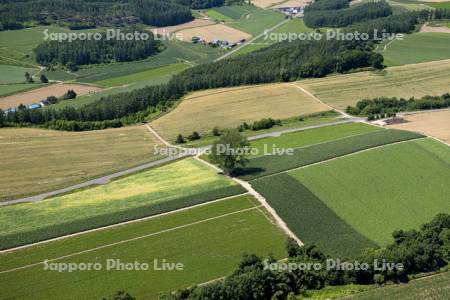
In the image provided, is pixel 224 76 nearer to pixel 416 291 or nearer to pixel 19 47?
pixel 19 47

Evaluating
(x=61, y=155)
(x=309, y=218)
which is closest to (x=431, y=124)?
(x=309, y=218)

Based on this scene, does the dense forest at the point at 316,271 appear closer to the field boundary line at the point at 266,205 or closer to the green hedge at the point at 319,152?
the field boundary line at the point at 266,205

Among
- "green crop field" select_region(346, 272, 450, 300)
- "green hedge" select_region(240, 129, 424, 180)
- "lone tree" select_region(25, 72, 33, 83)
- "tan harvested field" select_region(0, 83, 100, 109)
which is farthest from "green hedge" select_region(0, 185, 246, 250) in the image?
"lone tree" select_region(25, 72, 33, 83)

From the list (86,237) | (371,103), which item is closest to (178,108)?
(371,103)

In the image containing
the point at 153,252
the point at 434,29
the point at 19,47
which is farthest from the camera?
the point at 19,47

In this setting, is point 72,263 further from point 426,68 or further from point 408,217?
point 426,68

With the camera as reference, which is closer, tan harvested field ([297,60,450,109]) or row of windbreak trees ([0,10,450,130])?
row of windbreak trees ([0,10,450,130])

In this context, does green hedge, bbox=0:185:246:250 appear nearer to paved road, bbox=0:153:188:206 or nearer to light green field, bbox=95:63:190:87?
paved road, bbox=0:153:188:206
